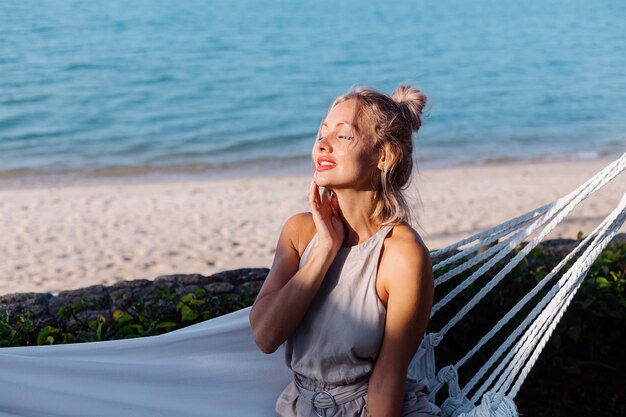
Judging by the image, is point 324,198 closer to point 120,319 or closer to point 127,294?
point 120,319

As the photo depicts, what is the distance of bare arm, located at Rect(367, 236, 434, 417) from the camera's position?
1.83 meters

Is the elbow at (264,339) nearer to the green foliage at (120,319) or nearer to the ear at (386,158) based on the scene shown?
the ear at (386,158)

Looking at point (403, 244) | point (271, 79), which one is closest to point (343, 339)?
point (403, 244)

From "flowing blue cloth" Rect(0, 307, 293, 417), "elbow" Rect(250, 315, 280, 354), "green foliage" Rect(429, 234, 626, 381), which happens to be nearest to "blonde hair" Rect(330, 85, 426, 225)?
"elbow" Rect(250, 315, 280, 354)

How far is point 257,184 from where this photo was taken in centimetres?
918

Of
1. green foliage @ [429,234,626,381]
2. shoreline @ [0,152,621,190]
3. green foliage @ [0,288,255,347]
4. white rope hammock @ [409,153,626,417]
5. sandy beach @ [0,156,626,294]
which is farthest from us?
shoreline @ [0,152,621,190]

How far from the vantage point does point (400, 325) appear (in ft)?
6.02

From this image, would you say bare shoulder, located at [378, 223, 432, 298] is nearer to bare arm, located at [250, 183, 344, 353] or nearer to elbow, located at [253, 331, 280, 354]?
bare arm, located at [250, 183, 344, 353]

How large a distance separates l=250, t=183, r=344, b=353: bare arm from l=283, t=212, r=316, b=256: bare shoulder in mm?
26

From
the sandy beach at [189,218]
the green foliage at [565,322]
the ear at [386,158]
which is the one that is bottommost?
the sandy beach at [189,218]

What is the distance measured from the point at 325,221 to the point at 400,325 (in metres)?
0.29

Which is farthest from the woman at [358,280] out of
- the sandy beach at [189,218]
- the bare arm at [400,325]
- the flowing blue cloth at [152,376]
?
the sandy beach at [189,218]

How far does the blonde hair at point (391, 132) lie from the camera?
191 cm

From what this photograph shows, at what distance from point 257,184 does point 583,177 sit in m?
3.73
